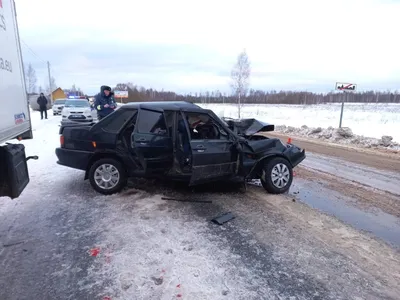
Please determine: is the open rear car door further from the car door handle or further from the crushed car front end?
the crushed car front end

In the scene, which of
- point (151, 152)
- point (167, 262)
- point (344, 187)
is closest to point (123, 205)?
point (151, 152)

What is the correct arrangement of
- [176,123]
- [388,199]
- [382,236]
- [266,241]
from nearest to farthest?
1. [266,241]
2. [382,236]
3. [176,123]
4. [388,199]

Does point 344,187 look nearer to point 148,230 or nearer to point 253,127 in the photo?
point 253,127

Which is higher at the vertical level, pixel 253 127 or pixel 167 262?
pixel 253 127

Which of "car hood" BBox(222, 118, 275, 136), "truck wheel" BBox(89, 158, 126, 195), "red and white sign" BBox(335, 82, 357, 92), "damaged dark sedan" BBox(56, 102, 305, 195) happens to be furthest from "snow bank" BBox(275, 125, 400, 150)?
"truck wheel" BBox(89, 158, 126, 195)

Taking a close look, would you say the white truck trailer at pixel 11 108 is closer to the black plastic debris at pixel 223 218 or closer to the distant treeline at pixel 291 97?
the black plastic debris at pixel 223 218

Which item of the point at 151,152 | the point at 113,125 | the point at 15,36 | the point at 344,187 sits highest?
the point at 15,36

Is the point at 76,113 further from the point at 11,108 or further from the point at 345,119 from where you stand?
the point at 345,119

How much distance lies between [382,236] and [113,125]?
15.4 ft

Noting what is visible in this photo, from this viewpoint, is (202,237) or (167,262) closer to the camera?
(167,262)

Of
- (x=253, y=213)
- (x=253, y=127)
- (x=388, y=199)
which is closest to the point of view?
(x=253, y=213)

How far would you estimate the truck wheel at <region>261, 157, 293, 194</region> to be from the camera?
224 inches

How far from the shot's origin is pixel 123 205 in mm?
5137

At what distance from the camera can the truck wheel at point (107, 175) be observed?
5.48m
